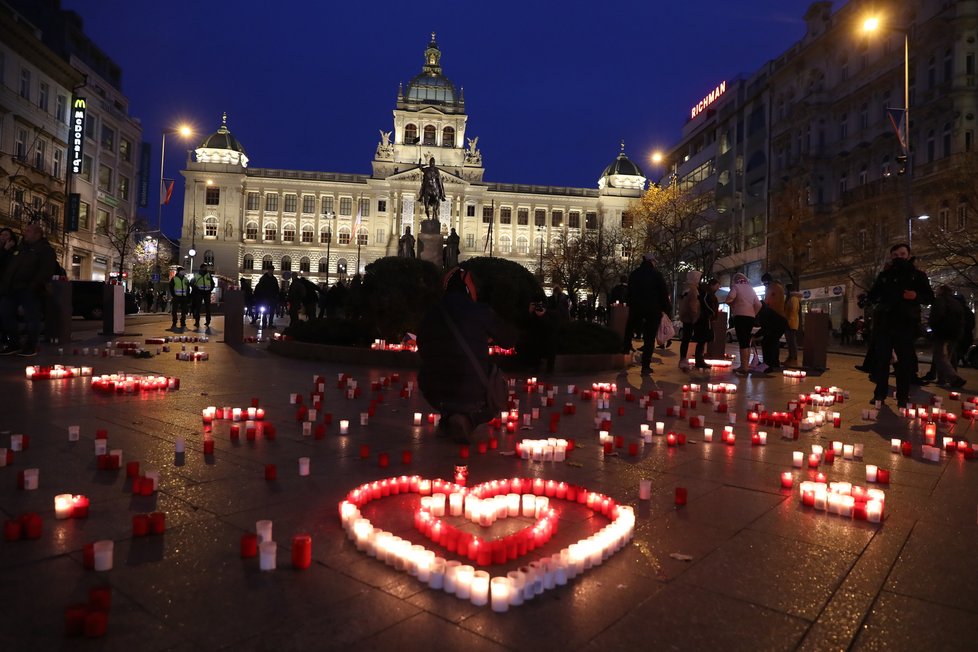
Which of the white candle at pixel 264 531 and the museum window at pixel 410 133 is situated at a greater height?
the museum window at pixel 410 133

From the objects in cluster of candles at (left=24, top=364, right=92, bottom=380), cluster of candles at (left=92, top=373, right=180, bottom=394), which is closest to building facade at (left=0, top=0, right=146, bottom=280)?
cluster of candles at (left=24, top=364, right=92, bottom=380)

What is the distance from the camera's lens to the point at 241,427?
602 centimetres

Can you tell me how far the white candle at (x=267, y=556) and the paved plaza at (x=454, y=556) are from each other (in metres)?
0.05

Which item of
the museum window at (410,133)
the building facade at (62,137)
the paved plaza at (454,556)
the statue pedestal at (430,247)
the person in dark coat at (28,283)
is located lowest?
the paved plaza at (454,556)

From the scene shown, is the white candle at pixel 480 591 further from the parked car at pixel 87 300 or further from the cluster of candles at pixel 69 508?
the parked car at pixel 87 300

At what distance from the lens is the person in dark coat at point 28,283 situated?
35.1ft

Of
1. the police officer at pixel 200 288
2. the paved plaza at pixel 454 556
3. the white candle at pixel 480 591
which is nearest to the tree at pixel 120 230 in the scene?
the police officer at pixel 200 288

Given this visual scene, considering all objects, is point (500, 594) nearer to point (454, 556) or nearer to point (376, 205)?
point (454, 556)

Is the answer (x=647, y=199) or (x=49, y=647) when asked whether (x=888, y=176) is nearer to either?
(x=647, y=199)

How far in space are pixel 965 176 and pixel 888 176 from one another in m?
17.3

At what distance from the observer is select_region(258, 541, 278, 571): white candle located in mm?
2842

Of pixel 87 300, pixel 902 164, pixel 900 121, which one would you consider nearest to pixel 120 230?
pixel 87 300

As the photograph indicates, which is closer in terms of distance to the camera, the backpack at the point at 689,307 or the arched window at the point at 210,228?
the backpack at the point at 689,307

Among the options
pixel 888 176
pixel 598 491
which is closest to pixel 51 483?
pixel 598 491
